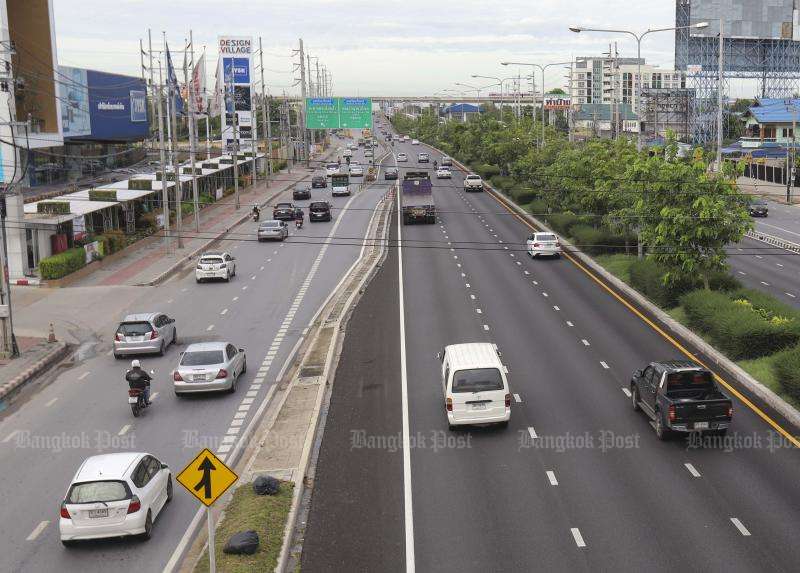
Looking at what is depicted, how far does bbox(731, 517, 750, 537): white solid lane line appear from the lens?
16969 mm

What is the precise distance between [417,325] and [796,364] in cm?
1497

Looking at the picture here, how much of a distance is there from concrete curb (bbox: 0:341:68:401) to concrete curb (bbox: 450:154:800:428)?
2119 cm

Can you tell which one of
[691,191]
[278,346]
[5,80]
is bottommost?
[278,346]

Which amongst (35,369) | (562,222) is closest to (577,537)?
(35,369)

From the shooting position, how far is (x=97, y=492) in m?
17.0

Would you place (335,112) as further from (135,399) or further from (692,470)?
(692,470)

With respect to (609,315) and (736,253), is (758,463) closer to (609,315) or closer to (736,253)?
(609,315)

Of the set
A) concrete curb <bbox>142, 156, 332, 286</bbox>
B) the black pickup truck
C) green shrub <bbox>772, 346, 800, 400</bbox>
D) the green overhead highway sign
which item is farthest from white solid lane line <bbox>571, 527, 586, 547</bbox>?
the green overhead highway sign

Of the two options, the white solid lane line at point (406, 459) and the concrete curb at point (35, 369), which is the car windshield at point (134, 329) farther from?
the white solid lane line at point (406, 459)

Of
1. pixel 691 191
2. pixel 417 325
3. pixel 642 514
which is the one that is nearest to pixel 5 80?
pixel 417 325

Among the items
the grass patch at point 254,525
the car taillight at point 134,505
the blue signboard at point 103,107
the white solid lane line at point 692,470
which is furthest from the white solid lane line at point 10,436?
the blue signboard at point 103,107

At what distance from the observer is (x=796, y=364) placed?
952 inches

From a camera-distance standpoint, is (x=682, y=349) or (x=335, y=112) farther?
(x=335, y=112)

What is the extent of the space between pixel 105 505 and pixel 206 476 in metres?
3.81
